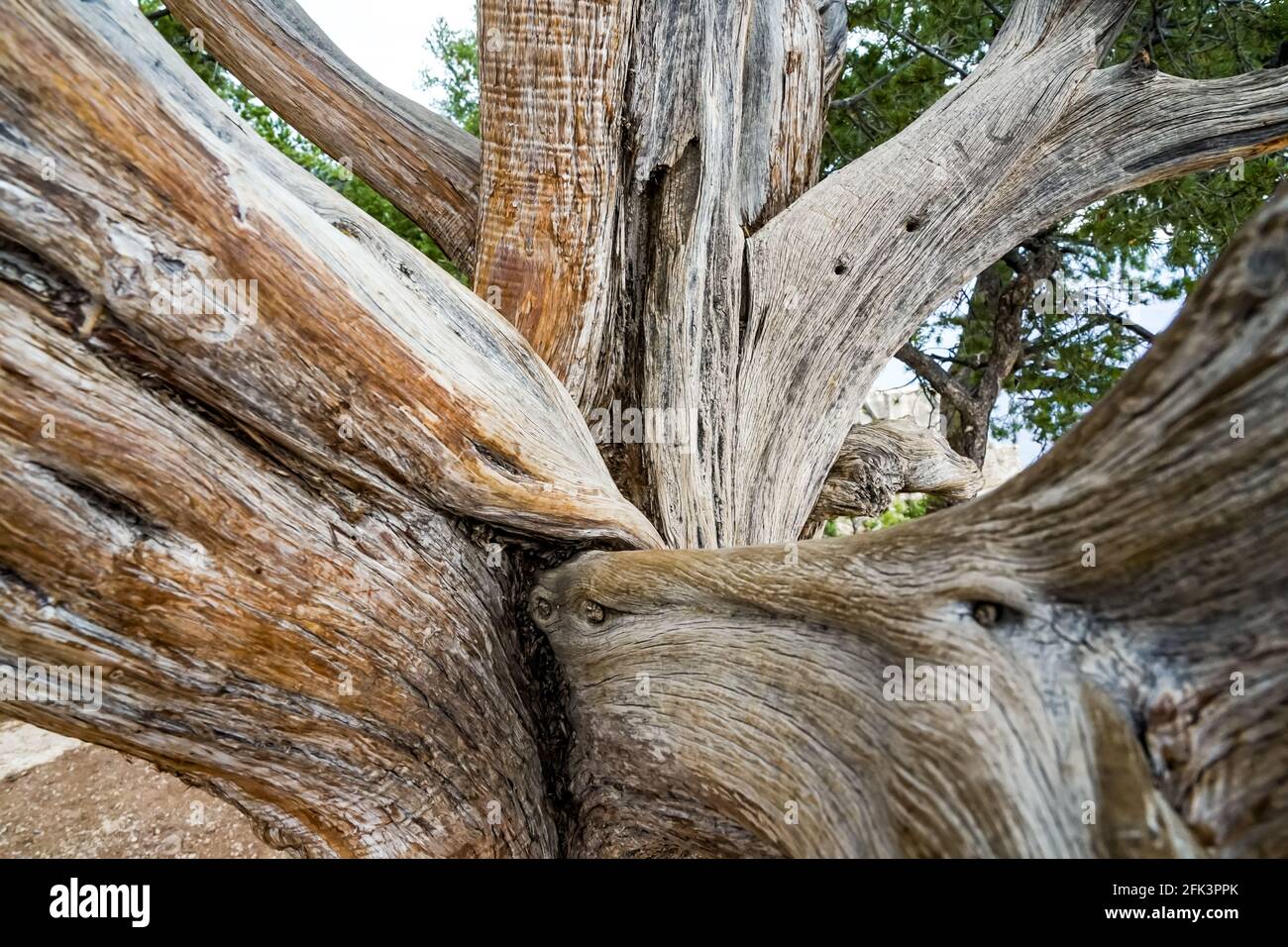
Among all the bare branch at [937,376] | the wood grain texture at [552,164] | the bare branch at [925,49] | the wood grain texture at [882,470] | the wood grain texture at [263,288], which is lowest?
the wood grain texture at [263,288]

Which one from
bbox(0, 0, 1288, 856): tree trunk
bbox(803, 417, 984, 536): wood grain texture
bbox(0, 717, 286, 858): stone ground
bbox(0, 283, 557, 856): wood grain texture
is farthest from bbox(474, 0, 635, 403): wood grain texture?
bbox(0, 717, 286, 858): stone ground

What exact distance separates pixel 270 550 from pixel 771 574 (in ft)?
2.91

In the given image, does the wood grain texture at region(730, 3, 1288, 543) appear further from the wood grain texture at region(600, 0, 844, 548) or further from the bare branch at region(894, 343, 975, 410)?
the bare branch at region(894, 343, 975, 410)

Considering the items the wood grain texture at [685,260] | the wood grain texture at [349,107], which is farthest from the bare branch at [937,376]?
the wood grain texture at [349,107]

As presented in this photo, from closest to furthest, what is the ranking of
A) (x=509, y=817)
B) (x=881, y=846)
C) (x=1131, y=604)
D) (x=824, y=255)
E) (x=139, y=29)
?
(x=1131, y=604) < (x=881, y=846) < (x=139, y=29) < (x=509, y=817) < (x=824, y=255)

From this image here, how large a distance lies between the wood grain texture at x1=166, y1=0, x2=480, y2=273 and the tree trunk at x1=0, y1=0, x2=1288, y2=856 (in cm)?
69

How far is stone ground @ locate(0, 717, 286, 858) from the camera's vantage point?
450 centimetres

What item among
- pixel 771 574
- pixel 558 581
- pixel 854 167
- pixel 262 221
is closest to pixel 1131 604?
pixel 771 574

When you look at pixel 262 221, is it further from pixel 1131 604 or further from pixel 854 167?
pixel 854 167

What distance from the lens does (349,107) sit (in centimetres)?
338

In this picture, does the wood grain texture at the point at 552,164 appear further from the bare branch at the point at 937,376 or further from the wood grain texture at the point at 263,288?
the bare branch at the point at 937,376

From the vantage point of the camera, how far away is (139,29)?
1.59 meters

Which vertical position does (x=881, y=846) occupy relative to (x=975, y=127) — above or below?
below

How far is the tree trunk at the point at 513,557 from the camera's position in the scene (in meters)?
1.13
